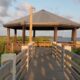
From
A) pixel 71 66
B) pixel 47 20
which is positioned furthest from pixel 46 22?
pixel 71 66

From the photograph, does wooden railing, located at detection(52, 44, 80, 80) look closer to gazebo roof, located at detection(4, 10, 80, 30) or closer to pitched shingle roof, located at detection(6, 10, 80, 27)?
gazebo roof, located at detection(4, 10, 80, 30)

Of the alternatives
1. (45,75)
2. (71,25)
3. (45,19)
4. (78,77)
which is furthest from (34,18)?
(78,77)

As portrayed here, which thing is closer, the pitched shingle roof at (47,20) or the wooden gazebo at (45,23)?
the wooden gazebo at (45,23)

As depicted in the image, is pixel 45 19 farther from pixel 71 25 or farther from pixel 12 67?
pixel 12 67

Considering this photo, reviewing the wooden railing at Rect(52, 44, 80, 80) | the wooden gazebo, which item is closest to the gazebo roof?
the wooden gazebo

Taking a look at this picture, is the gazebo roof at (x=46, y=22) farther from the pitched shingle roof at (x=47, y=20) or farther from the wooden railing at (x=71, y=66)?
the wooden railing at (x=71, y=66)

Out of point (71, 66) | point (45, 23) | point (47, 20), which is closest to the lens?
point (71, 66)

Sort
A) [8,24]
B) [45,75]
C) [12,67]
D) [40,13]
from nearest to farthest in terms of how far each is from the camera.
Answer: [12,67] < [45,75] < [8,24] < [40,13]

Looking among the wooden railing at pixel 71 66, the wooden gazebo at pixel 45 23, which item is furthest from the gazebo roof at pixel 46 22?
the wooden railing at pixel 71 66

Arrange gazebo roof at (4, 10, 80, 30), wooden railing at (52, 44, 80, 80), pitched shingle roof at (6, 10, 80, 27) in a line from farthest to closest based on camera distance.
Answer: pitched shingle roof at (6, 10, 80, 27), gazebo roof at (4, 10, 80, 30), wooden railing at (52, 44, 80, 80)

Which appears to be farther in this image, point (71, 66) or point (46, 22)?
point (46, 22)

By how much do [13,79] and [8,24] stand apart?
27.6 metres

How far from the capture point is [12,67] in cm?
622

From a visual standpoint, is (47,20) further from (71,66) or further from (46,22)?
(71,66)
